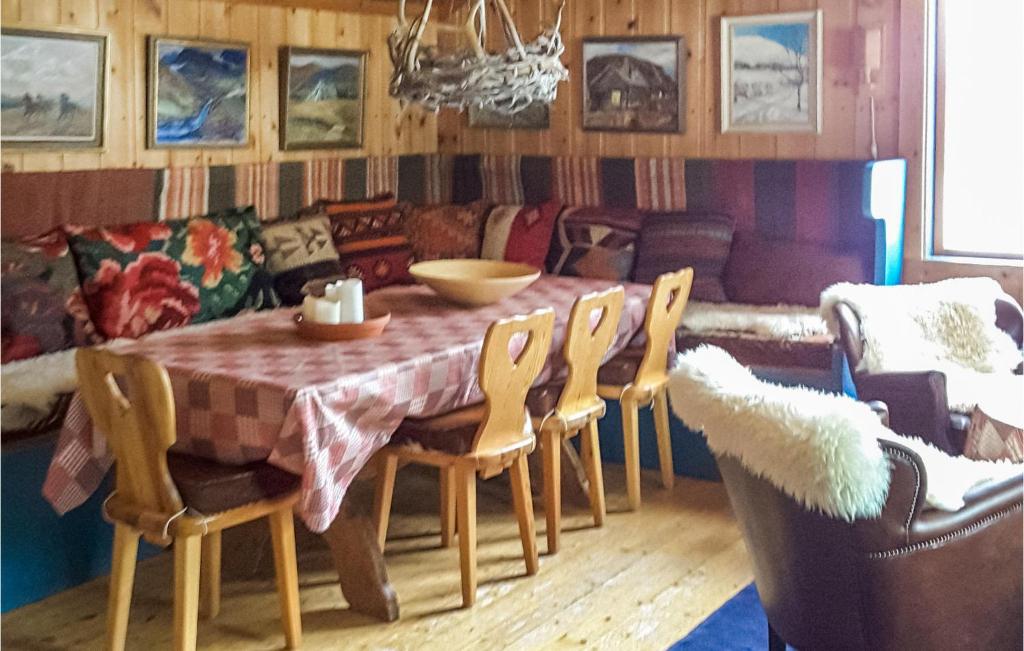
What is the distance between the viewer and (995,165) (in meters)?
4.74

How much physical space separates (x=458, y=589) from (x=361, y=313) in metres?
0.88

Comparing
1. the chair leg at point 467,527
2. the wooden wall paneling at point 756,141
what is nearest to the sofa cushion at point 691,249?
the wooden wall paneling at point 756,141

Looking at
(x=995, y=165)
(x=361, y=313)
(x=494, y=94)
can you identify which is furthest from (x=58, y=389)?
(x=995, y=165)

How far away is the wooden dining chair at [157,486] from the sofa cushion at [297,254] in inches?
71.7

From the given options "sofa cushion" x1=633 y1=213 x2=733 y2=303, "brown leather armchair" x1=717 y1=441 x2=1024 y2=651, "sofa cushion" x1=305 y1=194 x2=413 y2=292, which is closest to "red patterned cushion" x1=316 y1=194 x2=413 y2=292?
"sofa cushion" x1=305 y1=194 x2=413 y2=292

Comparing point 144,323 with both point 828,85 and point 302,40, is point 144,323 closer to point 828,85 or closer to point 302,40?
point 302,40

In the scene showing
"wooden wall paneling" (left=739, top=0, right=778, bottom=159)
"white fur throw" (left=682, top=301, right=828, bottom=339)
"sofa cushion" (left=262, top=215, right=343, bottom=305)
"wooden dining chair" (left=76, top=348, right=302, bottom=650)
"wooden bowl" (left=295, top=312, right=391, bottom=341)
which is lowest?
"wooden dining chair" (left=76, top=348, right=302, bottom=650)

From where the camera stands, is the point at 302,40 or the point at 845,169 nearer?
the point at 845,169

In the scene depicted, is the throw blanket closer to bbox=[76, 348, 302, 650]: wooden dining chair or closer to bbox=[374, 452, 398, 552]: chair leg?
bbox=[374, 452, 398, 552]: chair leg

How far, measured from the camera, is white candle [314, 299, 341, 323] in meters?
3.38

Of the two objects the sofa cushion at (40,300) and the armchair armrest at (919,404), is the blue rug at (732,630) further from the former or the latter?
the sofa cushion at (40,300)

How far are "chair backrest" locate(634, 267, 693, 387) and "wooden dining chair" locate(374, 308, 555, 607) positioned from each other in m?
0.71

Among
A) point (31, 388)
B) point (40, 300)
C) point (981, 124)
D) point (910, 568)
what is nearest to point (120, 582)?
point (31, 388)

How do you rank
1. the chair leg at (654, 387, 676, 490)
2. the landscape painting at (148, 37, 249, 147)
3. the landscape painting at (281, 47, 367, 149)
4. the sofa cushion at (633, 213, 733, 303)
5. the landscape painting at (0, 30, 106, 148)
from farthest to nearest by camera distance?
the landscape painting at (281, 47, 367, 149)
the sofa cushion at (633, 213, 733, 303)
the landscape painting at (148, 37, 249, 147)
the chair leg at (654, 387, 676, 490)
the landscape painting at (0, 30, 106, 148)
